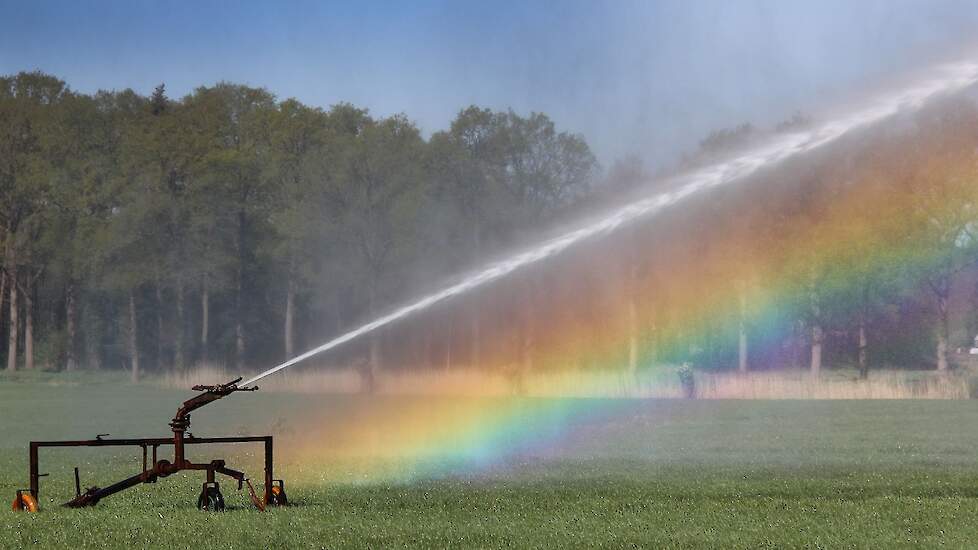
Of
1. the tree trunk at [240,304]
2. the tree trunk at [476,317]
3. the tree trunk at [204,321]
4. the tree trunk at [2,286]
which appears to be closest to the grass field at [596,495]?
the tree trunk at [476,317]

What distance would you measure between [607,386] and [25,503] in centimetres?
4104

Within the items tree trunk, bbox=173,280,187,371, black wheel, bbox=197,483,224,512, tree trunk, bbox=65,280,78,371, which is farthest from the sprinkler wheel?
tree trunk, bbox=65,280,78,371

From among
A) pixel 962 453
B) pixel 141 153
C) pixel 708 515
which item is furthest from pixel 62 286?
pixel 708 515

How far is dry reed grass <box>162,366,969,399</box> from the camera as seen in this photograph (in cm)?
5412

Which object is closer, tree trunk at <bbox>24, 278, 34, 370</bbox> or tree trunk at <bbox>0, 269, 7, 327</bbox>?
tree trunk at <bbox>24, 278, 34, 370</bbox>

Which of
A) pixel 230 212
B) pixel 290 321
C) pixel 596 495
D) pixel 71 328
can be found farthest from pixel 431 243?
pixel 596 495

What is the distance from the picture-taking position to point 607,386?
5788cm

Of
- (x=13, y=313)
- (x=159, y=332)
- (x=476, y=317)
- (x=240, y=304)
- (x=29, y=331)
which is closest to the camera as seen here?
(x=476, y=317)

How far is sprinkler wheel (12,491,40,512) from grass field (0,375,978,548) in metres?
0.20

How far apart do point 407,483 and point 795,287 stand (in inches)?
A: 1846

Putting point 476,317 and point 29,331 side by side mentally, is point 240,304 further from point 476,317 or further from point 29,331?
point 476,317

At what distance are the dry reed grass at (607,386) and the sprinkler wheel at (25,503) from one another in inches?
1377

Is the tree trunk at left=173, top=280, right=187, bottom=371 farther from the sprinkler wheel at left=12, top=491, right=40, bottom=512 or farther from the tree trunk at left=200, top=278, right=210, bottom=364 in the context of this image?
the sprinkler wheel at left=12, top=491, right=40, bottom=512

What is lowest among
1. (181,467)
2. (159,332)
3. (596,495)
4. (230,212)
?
(596,495)
